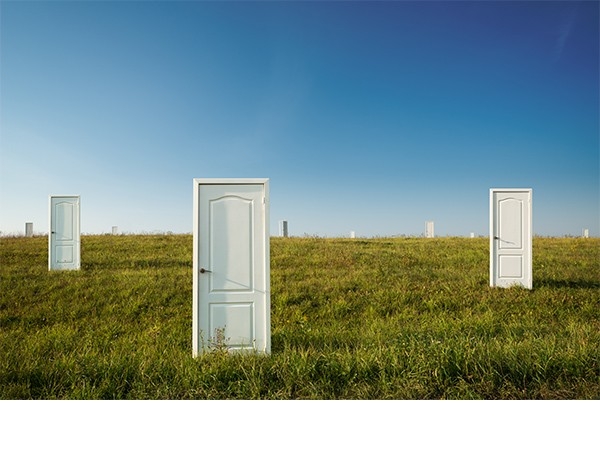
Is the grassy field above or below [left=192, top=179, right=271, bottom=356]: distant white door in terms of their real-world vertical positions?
below

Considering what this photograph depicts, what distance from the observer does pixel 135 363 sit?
4.45 meters

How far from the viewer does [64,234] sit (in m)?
11.5

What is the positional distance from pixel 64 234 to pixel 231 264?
8855 millimetres

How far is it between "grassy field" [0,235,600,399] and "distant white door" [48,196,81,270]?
0.65 m

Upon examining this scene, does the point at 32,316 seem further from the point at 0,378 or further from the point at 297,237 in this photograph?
the point at 297,237

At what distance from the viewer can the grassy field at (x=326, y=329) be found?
4.08m

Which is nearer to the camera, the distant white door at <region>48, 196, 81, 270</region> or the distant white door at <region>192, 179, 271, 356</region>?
the distant white door at <region>192, 179, 271, 356</region>

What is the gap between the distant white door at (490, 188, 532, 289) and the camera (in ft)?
31.3

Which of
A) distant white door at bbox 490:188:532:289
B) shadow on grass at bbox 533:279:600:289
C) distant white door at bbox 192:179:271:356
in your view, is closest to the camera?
distant white door at bbox 192:179:271:356

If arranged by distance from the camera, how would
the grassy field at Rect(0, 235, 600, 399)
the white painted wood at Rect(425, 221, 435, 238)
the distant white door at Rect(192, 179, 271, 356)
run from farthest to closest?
the white painted wood at Rect(425, 221, 435, 238), the distant white door at Rect(192, 179, 271, 356), the grassy field at Rect(0, 235, 600, 399)

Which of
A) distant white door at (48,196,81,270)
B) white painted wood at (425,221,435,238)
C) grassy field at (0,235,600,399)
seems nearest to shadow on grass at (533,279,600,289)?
grassy field at (0,235,600,399)

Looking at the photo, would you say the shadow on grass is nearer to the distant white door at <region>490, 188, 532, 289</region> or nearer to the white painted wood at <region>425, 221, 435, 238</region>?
the distant white door at <region>490, 188, 532, 289</region>

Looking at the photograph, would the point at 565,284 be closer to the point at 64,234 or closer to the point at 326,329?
the point at 326,329
